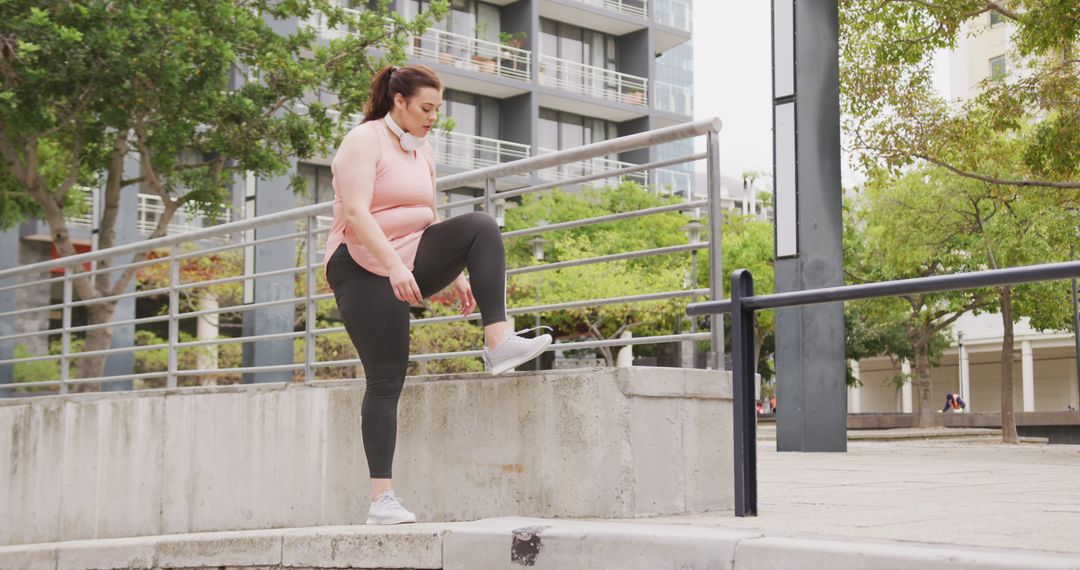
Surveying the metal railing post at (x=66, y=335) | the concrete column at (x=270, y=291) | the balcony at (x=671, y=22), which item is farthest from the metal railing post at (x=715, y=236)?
the balcony at (x=671, y=22)

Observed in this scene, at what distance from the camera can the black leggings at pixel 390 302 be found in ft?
15.9

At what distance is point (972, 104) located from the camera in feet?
54.7

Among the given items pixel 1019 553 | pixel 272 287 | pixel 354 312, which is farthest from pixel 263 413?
pixel 272 287

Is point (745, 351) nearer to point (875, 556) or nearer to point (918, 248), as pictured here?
point (875, 556)

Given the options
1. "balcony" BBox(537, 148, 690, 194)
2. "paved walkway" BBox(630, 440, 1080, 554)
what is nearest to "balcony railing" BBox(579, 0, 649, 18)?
"balcony" BBox(537, 148, 690, 194)

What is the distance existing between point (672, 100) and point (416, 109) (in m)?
39.2

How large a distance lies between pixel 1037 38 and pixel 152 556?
38.4 ft

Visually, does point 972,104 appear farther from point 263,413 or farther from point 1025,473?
point 263,413

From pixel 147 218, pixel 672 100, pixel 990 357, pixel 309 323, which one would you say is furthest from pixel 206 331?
pixel 990 357

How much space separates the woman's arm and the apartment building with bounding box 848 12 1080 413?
49300mm

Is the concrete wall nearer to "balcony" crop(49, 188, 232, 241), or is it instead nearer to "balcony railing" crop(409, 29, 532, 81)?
"balcony" crop(49, 188, 232, 241)

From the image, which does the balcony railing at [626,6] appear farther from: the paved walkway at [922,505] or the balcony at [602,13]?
→ the paved walkway at [922,505]

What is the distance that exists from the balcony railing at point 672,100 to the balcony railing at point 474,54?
6.33 m

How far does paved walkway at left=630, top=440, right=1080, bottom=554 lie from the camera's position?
12.1 ft
